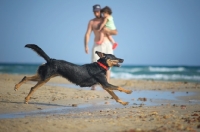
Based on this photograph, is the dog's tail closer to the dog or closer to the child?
the dog

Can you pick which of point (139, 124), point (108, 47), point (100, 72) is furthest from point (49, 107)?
point (108, 47)

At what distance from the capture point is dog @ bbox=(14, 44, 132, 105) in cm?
702

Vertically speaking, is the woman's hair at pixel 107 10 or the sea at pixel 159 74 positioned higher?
the woman's hair at pixel 107 10

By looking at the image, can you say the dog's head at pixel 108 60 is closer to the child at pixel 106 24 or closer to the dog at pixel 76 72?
the dog at pixel 76 72

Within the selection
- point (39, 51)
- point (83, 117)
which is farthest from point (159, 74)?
point (83, 117)

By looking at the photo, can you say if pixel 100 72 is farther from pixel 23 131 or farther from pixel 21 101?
pixel 23 131

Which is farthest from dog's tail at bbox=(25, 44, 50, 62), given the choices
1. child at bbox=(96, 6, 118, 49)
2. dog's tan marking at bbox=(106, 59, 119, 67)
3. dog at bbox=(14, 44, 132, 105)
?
child at bbox=(96, 6, 118, 49)

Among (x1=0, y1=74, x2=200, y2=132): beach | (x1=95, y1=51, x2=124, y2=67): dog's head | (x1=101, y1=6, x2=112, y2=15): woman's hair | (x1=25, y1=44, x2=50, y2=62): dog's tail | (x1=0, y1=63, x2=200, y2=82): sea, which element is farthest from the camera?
(x1=0, y1=63, x2=200, y2=82): sea

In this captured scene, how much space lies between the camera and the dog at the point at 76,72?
7.02 m

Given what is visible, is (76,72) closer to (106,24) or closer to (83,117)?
(83,117)

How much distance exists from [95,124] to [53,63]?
2600mm

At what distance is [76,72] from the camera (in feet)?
23.6

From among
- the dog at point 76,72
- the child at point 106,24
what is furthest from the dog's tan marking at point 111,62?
the child at point 106,24

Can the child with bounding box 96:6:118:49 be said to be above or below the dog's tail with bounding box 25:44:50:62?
above
